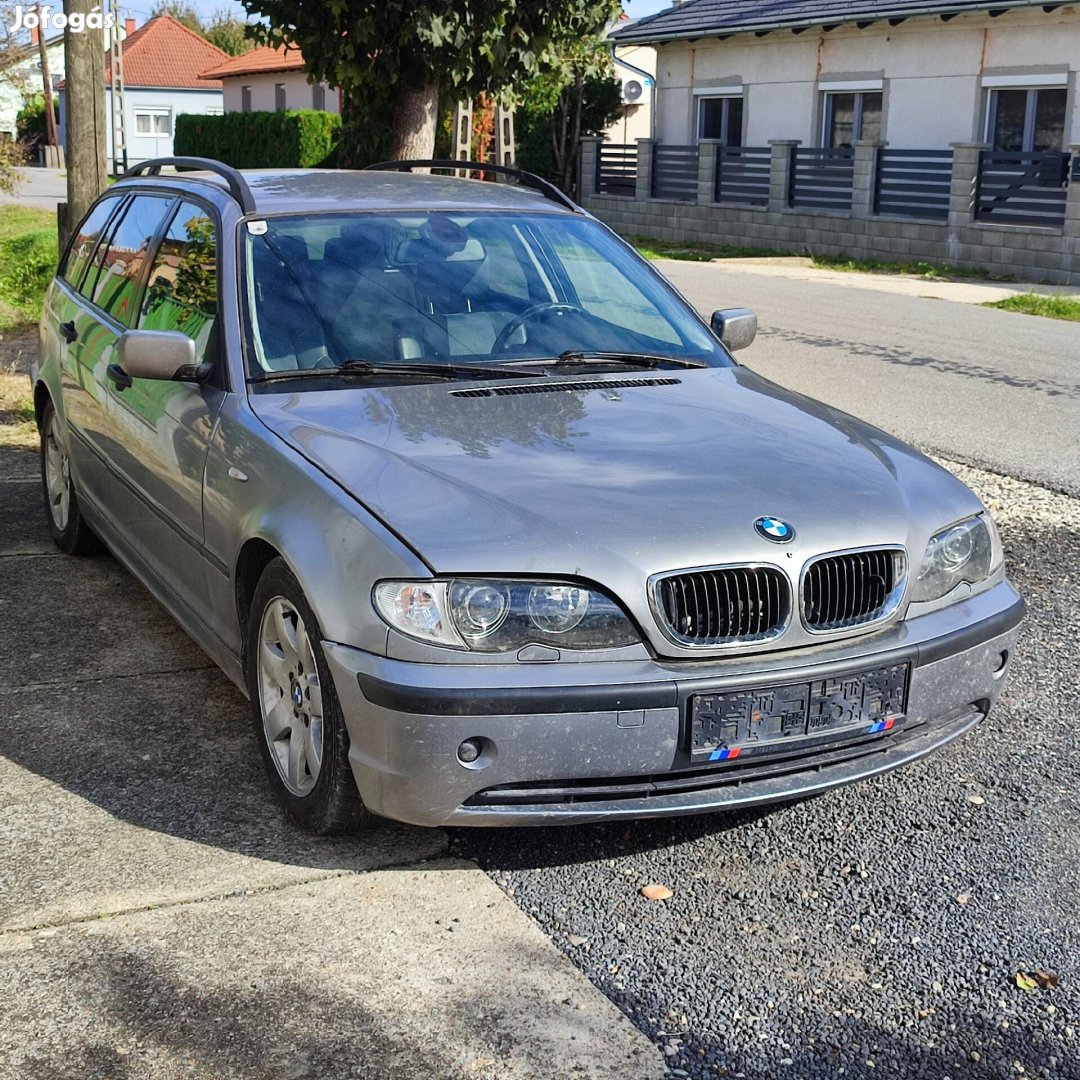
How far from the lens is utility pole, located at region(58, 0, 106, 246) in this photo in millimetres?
9875

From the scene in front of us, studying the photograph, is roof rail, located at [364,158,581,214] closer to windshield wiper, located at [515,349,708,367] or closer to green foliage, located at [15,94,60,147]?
windshield wiper, located at [515,349,708,367]

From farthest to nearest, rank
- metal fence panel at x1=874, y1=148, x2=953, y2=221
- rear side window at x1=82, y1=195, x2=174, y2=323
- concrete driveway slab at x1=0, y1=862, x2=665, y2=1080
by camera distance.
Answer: metal fence panel at x1=874, y1=148, x2=953, y2=221
rear side window at x1=82, y1=195, x2=174, y2=323
concrete driveway slab at x1=0, y1=862, x2=665, y2=1080

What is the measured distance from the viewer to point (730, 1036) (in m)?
3.02

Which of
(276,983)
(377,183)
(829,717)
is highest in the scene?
(377,183)

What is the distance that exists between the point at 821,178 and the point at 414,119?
49.7ft

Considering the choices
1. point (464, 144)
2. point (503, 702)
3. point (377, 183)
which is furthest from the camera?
point (464, 144)

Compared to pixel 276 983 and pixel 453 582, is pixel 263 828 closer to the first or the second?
pixel 276 983

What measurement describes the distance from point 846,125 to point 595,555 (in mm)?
25597

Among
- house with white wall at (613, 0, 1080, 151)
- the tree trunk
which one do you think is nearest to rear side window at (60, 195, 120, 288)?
the tree trunk

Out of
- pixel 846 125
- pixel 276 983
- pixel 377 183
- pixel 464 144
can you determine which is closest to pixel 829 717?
pixel 276 983

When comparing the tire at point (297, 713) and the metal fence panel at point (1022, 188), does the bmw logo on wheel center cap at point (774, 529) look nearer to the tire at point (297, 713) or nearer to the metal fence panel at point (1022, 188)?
the tire at point (297, 713)

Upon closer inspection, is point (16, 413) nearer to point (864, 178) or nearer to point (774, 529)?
point (774, 529)

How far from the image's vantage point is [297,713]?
12.6 ft

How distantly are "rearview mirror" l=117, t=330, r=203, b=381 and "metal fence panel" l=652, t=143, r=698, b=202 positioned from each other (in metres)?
25.4
